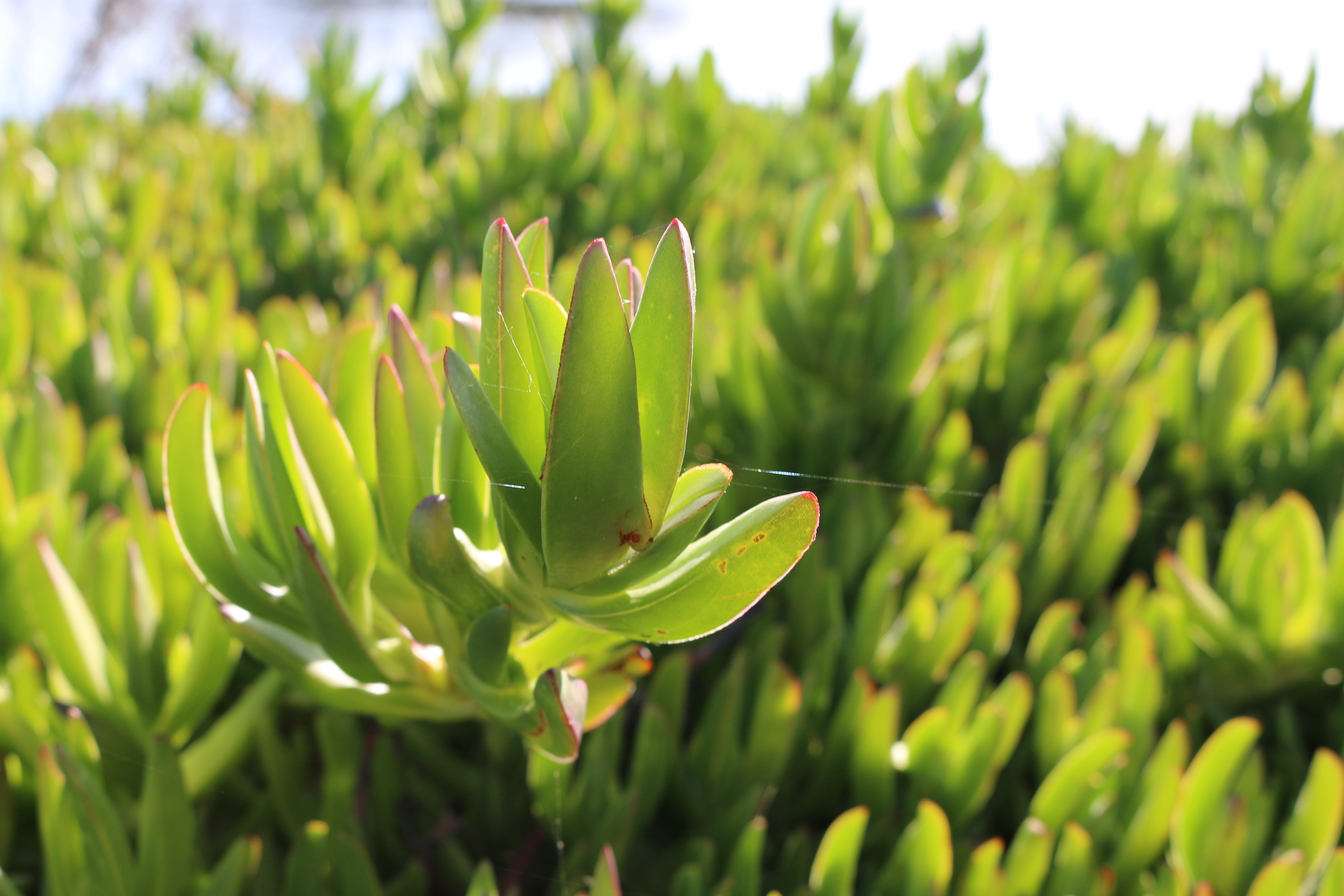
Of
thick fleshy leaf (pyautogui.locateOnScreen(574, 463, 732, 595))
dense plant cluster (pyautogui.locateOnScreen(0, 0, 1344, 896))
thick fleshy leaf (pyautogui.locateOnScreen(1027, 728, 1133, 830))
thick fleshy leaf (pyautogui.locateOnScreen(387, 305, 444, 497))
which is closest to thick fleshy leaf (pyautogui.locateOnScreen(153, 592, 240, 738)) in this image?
dense plant cluster (pyautogui.locateOnScreen(0, 0, 1344, 896))

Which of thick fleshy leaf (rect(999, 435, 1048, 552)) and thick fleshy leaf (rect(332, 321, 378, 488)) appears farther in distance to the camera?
thick fleshy leaf (rect(999, 435, 1048, 552))

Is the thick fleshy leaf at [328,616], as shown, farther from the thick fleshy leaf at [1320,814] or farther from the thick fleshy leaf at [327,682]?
the thick fleshy leaf at [1320,814]

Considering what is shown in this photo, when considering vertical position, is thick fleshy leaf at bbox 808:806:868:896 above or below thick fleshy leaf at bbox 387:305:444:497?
below

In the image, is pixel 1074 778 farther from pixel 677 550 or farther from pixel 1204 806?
pixel 677 550

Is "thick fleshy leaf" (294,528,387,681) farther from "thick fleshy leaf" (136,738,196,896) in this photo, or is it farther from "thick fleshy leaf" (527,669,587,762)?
"thick fleshy leaf" (136,738,196,896)

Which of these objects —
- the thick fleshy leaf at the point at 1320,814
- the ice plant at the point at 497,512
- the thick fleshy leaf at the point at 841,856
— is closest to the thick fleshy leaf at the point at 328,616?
the ice plant at the point at 497,512

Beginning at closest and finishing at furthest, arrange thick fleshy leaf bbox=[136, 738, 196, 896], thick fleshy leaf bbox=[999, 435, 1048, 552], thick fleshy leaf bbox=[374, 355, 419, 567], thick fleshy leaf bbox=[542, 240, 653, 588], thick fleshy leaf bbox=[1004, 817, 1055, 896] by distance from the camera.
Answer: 1. thick fleshy leaf bbox=[542, 240, 653, 588]
2. thick fleshy leaf bbox=[374, 355, 419, 567]
3. thick fleshy leaf bbox=[136, 738, 196, 896]
4. thick fleshy leaf bbox=[1004, 817, 1055, 896]
5. thick fleshy leaf bbox=[999, 435, 1048, 552]

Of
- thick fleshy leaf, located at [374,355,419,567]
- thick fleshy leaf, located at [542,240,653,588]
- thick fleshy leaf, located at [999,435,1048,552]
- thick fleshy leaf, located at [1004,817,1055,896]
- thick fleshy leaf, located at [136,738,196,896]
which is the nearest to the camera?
thick fleshy leaf, located at [542,240,653,588]
